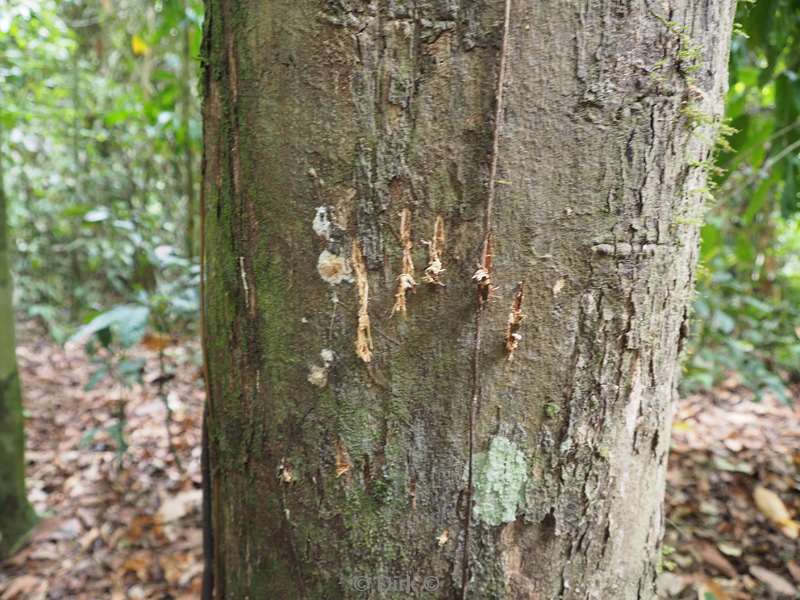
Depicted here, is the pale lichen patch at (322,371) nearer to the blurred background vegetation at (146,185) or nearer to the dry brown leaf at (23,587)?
the blurred background vegetation at (146,185)

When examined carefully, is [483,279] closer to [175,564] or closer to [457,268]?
[457,268]

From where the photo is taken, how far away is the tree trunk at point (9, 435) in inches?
84.4

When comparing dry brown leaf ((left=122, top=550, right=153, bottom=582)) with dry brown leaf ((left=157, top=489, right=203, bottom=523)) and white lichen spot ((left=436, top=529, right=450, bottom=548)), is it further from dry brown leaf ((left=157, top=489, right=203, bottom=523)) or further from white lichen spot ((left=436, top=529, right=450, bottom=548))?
white lichen spot ((left=436, top=529, right=450, bottom=548))

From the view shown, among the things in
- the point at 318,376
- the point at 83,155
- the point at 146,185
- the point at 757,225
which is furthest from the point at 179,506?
the point at 83,155

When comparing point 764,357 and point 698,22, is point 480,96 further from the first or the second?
point 764,357

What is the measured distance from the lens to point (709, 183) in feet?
2.49

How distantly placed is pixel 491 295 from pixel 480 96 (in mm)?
219

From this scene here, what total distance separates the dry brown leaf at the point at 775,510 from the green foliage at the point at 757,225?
0.57m

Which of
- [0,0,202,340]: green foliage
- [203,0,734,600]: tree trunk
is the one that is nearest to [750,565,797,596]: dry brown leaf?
[203,0,734,600]: tree trunk

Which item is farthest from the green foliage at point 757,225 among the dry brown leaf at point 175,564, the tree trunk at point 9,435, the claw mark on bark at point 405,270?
the tree trunk at point 9,435

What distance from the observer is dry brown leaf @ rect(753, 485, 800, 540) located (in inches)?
75.7

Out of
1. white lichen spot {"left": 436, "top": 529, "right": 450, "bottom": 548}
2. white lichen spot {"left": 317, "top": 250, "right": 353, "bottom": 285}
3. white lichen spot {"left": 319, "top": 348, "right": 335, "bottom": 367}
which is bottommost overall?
white lichen spot {"left": 436, "top": 529, "right": 450, "bottom": 548}

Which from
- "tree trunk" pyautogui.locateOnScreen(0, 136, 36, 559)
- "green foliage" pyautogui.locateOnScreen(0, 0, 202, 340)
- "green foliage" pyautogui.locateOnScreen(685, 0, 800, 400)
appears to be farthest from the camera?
"green foliage" pyautogui.locateOnScreen(0, 0, 202, 340)

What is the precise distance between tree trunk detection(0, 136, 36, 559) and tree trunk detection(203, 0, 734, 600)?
2.01m
